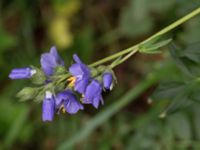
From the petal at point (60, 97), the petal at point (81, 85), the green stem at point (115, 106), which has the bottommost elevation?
the petal at point (81, 85)

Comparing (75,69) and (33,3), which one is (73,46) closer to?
(33,3)

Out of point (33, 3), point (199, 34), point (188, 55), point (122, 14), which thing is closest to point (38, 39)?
point (33, 3)

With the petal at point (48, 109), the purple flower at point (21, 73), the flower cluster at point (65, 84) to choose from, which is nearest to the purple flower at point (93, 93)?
the flower cluster at point (65, 84)

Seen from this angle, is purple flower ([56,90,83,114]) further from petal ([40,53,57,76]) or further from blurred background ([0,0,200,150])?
blurred background ([0,0,200,150])

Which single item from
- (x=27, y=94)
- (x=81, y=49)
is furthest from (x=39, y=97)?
(x=81, y=49)

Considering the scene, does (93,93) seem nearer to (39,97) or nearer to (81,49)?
Answer: (39,97)

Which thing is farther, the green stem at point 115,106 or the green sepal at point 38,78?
the green stem at point 115,106

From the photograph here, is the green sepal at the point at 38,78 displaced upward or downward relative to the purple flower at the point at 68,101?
upward

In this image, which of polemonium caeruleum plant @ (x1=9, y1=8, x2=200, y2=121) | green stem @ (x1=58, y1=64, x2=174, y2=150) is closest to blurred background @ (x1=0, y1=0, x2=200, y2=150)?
green stem @ (x1=58, y1=64, x2=174, y2=150)

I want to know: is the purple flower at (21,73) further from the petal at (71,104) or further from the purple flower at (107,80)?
the purple flower at (107,80)
